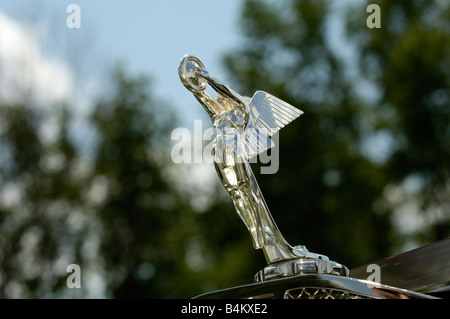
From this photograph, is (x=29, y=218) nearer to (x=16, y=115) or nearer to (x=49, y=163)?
(x=49, y=163)

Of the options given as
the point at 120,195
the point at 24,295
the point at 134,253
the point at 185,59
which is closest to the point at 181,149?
the point at 120,195

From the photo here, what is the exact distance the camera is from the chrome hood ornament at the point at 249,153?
183 centimetres

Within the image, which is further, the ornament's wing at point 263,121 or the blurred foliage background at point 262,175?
the blurred foliage background at point 262,175

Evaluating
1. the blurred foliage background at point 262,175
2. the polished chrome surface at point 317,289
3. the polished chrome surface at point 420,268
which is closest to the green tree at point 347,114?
the blurred foliage background at point 262,175

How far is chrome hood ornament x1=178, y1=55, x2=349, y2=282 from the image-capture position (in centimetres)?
183

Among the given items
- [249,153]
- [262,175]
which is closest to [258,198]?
[249,153]

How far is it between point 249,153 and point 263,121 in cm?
15

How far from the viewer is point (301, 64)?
14500 millimetres

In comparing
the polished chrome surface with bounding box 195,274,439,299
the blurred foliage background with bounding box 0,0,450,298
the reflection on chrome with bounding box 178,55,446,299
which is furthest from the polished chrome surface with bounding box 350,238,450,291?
the blurred foliage background with bounding box 0,0,450,298

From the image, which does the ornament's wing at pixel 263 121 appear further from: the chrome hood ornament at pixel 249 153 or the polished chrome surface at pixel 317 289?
the polished chrome surface at pixel 317 289

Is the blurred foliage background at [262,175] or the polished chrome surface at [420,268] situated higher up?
the blurred foliage background at [262,175]

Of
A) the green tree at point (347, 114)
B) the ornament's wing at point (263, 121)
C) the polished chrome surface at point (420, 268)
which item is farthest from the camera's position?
the green tree at point (347, 114)

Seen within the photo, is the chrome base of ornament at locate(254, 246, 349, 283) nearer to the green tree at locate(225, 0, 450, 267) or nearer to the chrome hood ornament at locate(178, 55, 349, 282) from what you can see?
the chrome hood ornament at locate(178, 55, 349, 282)

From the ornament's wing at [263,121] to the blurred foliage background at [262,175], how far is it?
1004 centimetres
